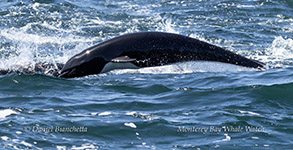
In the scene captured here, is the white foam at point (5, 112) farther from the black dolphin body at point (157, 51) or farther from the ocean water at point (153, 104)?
the black dolphin body at point (157, 51)

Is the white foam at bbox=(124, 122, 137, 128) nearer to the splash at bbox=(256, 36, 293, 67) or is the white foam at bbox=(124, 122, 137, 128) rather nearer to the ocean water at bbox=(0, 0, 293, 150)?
the ocean water at bbox=(0, 0, 293, 150)

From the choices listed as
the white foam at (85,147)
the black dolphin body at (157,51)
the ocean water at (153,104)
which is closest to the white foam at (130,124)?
the ocean water at (153,104)

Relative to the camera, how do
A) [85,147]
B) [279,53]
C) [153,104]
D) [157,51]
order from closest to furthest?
[85,147]
[153,104]
[157,51]
[279,53]

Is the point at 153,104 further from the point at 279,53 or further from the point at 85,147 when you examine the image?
the point at 279,53

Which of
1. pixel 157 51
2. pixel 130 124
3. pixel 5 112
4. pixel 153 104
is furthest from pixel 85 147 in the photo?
pixel 157 51

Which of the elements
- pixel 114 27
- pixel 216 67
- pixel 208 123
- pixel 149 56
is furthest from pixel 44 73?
pixel 114 27

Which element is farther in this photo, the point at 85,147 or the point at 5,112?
the point at 5,112

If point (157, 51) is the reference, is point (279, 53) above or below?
below

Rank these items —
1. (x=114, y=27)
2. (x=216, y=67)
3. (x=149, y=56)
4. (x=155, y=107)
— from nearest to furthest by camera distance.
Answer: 1. (x=155, y=107)
2. (x=149, y=56)
3. (x=216, y=67)
4. (x=114, y=27)

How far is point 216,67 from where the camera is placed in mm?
11398

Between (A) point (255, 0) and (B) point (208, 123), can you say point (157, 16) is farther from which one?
(B) point (208, 123)

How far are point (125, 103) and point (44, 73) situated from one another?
261 centimetres

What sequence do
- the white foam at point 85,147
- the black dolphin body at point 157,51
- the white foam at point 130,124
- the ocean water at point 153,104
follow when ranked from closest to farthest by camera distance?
the white foam at point 85,147, the ocean water at point 153,104, the white foam at point 130,124, the black dolphin body at point 157,51

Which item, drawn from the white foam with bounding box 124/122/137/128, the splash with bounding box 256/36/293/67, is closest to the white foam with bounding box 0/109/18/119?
the white foam with bounding box 124/122/137/128
